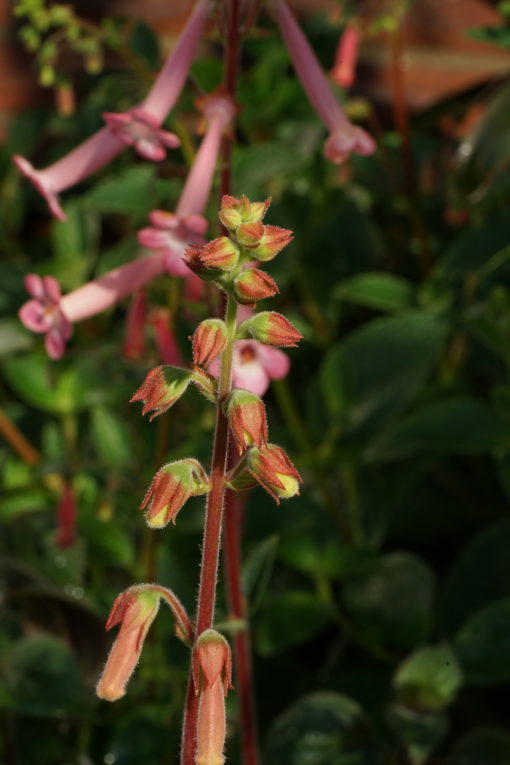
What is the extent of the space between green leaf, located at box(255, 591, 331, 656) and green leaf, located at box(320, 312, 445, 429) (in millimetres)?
244

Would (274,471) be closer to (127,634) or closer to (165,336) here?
(127,634)

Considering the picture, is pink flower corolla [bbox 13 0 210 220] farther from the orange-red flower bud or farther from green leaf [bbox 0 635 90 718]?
green leaf [bbox 0 635 90 718]

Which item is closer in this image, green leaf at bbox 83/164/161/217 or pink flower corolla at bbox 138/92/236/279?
pink flower corolla at bbox 138/92/236/279

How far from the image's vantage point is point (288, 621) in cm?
124

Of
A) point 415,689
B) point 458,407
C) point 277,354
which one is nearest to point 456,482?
point 458,407

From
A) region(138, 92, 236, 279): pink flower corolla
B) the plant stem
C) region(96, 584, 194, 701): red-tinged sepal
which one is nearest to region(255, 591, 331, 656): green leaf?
the plant stem

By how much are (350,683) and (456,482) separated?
395 millimetres

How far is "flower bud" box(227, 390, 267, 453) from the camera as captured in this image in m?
0.58

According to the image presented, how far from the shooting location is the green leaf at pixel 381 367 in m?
1.35

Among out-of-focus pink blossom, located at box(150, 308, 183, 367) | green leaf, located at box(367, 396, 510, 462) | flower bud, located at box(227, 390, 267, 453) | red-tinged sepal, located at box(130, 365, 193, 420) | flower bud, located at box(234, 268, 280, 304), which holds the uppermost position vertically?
out-of-focus pink blossom, located at box(150, 308, 183, 367)

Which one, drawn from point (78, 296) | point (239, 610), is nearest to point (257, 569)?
point (239, 610)

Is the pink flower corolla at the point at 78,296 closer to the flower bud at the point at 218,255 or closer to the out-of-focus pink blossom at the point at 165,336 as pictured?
the out-of-focus pink blossom at the point at 165,336

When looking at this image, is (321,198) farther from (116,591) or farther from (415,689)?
(415,689)

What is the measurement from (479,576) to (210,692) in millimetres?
793
